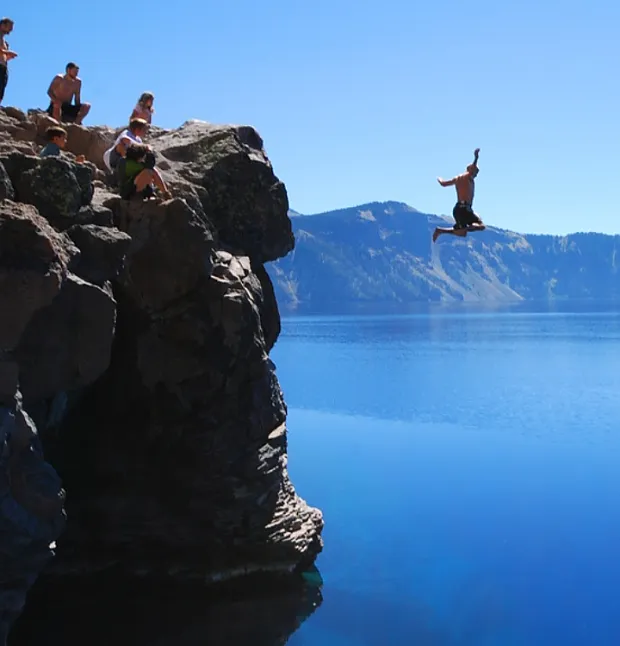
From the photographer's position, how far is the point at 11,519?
35.4 feet

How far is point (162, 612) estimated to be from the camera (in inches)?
676

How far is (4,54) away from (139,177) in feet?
14.6

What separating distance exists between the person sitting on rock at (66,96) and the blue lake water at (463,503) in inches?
486

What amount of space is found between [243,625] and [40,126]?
36.8ft

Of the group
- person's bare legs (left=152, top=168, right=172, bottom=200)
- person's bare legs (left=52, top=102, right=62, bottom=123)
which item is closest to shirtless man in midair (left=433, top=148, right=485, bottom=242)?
person's bare legs (left=152, top=168, right=172, bottom=200)

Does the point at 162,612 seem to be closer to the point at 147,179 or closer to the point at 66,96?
the point at 147,179

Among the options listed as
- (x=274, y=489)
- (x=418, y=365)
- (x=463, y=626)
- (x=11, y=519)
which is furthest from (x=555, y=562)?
(x=418, y=365)

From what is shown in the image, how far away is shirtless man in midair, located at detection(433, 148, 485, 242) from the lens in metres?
17.4

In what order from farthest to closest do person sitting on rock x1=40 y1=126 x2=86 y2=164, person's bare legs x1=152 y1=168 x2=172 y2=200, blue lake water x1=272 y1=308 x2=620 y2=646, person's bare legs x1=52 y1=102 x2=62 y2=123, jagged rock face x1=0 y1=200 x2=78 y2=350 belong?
1. blue lake water x1=272 y1=308 x2=620 y2=646
2. person's bare legs x1=52 y1=102 x2=62 y2=123
3. person's bare legs x1=152 y1=168 x2=172 y2=200
4. person sitting on rock x1=40 y1=126 x2=86 y2=164
5. jagged rock face x1=0 y1=200 x2=78 y2=350

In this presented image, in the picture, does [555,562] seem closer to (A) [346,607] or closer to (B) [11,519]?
(A) [346,607]

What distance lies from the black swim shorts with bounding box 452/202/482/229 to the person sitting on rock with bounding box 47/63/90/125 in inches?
340

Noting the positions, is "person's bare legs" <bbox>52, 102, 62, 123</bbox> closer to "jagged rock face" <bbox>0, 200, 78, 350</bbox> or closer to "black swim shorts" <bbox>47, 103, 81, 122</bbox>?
"black swim shorts" <bbox>47, 103, 81, 122</bbox>

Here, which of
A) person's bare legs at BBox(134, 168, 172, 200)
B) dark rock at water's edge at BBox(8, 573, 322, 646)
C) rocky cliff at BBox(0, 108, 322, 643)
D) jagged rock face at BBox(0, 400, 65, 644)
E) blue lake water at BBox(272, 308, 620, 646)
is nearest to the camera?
jagged rock face at BBox(0, 400, 65, 644)

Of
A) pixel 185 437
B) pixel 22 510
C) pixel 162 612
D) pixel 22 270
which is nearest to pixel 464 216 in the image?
pixel 185 437
